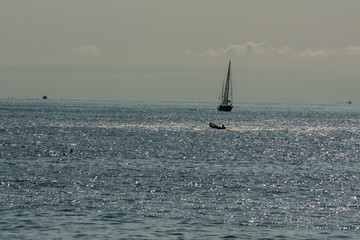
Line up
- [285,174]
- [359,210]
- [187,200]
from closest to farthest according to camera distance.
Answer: [359,210] → [187,200] → [285,174]

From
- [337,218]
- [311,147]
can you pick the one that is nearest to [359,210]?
[337,218]

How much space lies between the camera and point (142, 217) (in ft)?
125

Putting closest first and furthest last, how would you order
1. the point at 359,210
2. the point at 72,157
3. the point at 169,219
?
the point at 169,219 → the point at 359,210 → the point at 72,157

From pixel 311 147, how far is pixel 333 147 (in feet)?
13.1

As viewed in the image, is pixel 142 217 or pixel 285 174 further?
pixel 285 174

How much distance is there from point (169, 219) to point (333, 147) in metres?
73.7

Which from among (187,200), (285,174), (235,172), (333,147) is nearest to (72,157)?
(235,172)

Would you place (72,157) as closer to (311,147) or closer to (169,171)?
(169,171)

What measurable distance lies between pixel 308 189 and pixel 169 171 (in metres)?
17.0

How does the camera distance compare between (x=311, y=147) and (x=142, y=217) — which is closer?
(x=142, y=217)

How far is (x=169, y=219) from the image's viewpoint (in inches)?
1480

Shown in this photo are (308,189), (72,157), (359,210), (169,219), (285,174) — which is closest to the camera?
(169,219)

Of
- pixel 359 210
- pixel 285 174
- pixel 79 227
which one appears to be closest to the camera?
pixel 79 227

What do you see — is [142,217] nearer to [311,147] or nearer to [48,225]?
[48,225]
